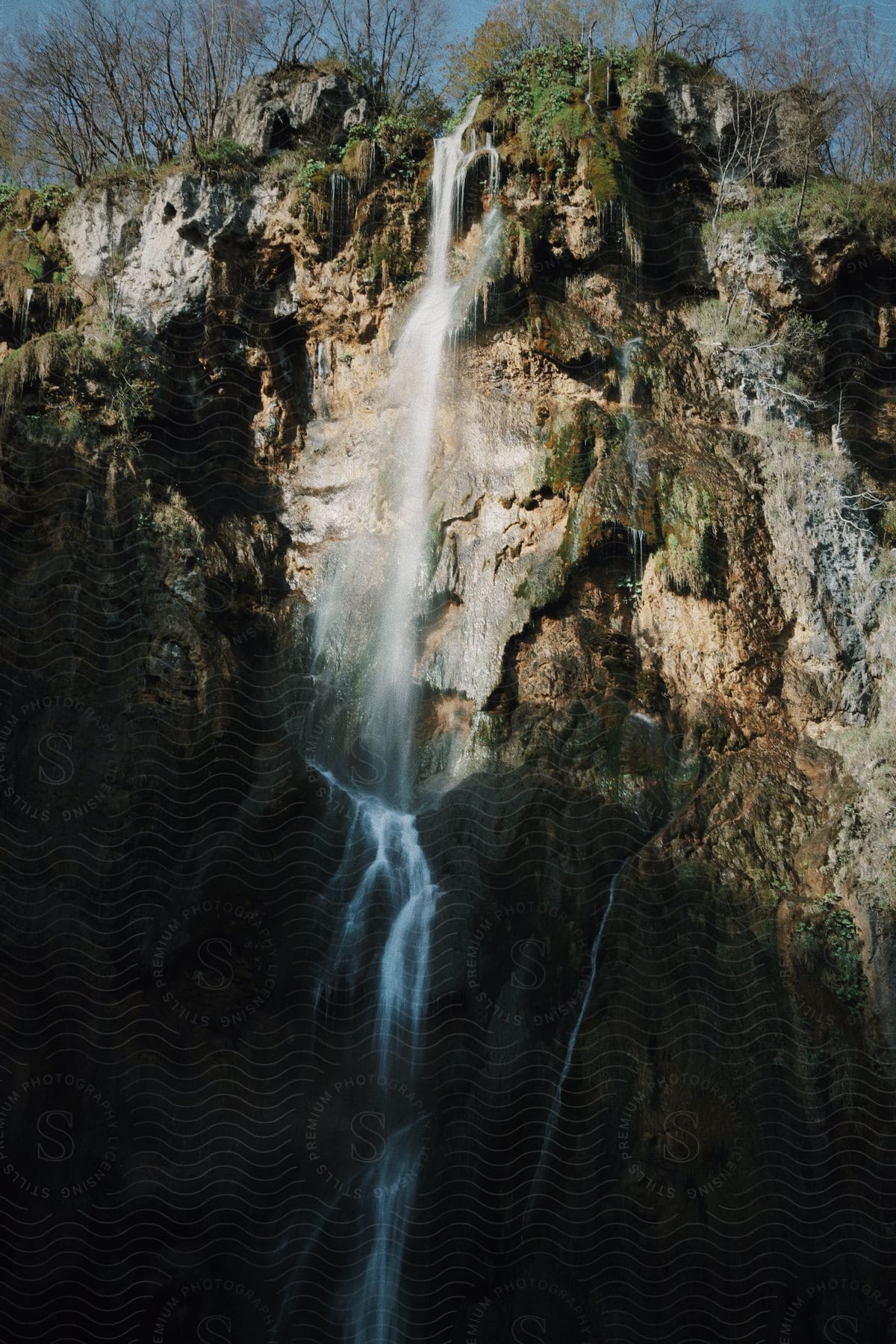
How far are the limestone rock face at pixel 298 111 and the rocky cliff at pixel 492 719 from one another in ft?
0.30

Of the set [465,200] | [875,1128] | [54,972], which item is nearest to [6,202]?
[465,200]

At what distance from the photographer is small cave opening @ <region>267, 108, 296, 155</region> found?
17734 mm

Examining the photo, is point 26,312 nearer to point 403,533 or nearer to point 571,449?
point 403,533

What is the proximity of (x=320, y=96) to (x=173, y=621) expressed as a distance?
9140mm

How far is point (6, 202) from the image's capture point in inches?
685

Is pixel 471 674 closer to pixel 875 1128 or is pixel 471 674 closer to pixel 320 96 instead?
pixel 875 1128

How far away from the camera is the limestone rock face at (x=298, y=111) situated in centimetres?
1766

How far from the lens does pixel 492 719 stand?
14.1m

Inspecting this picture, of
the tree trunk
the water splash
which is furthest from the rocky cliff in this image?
the tree trunk

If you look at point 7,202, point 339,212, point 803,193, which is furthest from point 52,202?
point 803,193

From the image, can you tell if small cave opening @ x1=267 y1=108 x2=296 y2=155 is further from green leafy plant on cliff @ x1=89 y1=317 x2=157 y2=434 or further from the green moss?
the green moss

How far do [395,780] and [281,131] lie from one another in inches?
420

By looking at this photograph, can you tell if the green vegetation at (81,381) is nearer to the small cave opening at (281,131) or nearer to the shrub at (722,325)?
the small cave opening at (281,131)

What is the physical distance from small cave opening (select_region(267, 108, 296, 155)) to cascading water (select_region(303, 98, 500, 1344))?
2.41m
